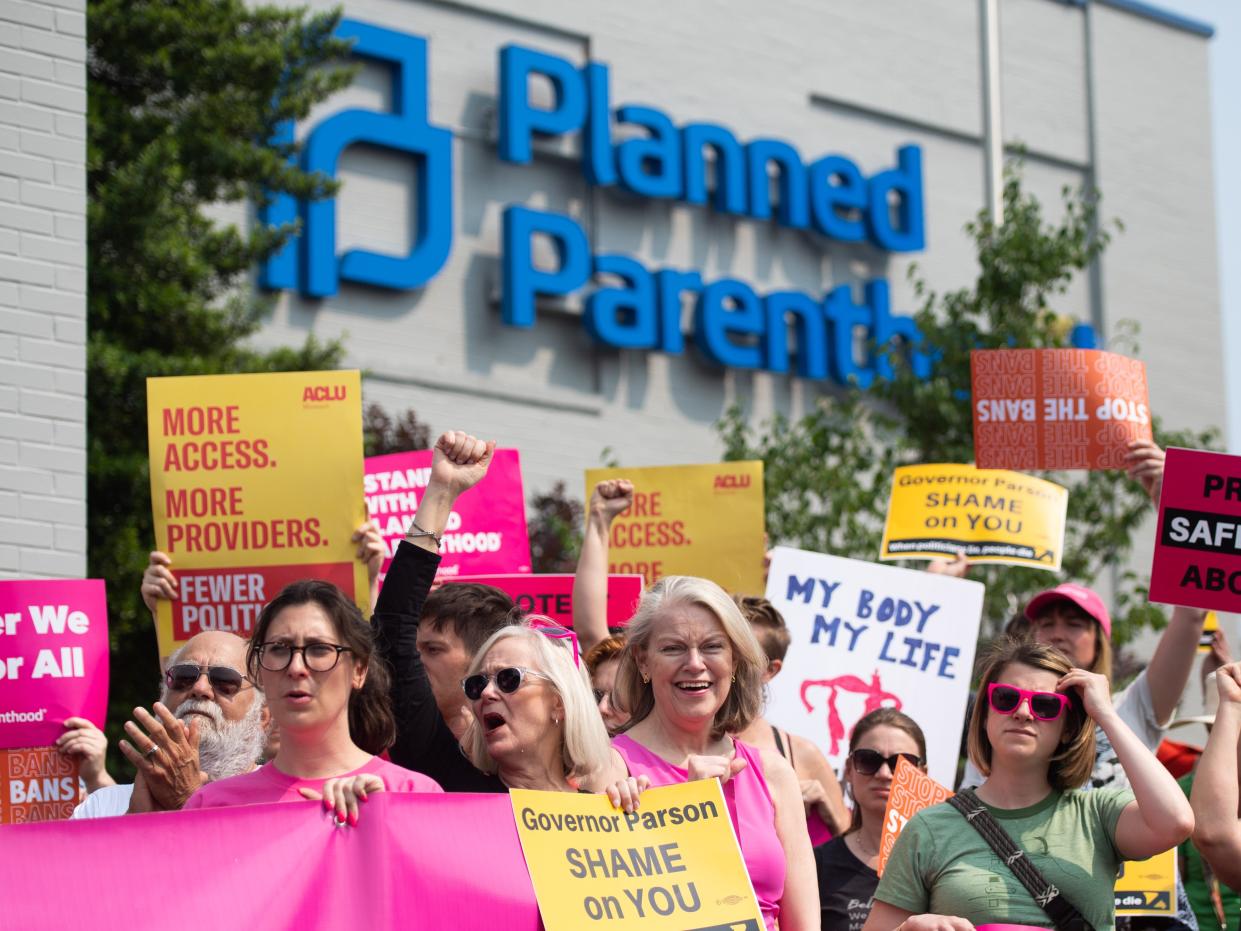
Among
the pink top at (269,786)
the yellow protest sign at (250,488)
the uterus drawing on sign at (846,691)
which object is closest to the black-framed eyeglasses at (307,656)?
the pink top at (269,786)

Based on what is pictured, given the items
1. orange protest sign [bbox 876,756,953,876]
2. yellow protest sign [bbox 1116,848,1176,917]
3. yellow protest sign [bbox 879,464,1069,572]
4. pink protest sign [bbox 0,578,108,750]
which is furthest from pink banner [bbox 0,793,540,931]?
yellow protest sign [bbox 879,464,1069,572]

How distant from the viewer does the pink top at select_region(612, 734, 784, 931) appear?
183 inches

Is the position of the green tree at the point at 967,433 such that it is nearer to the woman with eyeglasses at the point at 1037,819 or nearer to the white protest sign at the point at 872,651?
the white protest sign at the point at 872,651

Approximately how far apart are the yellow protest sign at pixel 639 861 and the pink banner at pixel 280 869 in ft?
0.21

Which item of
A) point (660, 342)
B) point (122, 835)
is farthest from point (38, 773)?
point (660, 342)

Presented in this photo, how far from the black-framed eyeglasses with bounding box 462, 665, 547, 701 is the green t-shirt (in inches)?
41.8

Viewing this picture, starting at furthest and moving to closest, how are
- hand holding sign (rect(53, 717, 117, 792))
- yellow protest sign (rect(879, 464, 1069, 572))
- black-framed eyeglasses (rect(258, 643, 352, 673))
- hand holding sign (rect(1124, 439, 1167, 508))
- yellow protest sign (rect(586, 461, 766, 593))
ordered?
yellow protest sign (rect(879, 464, 1069, 572)) → yellow protest sign (rect(586, 461, 766, 593)) → hand holding sign (rect(1124, 439, 1167, 508)) → hand holding sign (rect(53, 717, 117, 792)) → black-framed eyeglasses (rect(258, 643, 352, 673))

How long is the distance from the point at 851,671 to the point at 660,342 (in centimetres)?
1547

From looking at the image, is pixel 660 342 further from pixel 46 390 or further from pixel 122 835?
pixel 122 835

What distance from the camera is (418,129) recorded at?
70.3 feet

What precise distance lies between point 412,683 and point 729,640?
832mm

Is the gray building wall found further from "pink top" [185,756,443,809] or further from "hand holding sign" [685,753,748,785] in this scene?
"pink top" [185,756,443,809]

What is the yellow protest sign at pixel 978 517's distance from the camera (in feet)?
29.0

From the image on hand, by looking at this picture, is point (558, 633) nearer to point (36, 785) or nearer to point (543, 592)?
point (36, 785)
